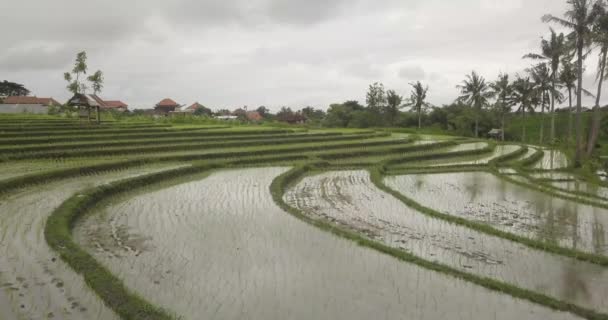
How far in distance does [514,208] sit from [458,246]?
3675mm

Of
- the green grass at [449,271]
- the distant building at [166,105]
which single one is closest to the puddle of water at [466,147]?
the green grass at [449,271]

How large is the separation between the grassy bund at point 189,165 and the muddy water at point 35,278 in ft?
0.38

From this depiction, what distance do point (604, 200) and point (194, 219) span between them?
952 cm

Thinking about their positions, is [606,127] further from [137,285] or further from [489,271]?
[137,285]

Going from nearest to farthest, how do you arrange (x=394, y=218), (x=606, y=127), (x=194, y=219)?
(x=194, y=219)
(x=394, y=218)
(x=606, y=127)

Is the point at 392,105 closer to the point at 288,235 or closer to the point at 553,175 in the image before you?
the point at 553,175

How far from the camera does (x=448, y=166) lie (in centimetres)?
1574

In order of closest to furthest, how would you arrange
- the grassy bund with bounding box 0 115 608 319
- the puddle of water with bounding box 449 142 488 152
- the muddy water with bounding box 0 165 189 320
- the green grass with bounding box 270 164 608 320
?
the muddy water with bounding box 0 165 189 320, the green grass with bounding box 270 164 608 320, the grassy bund with bounding box 0 115 608 319, the puddle of water with bounding box 449 142 488 152

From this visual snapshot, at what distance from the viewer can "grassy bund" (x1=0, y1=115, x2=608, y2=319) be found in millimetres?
4672

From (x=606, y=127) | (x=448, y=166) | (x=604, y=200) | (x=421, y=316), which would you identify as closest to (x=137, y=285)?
(x=421, y=316)

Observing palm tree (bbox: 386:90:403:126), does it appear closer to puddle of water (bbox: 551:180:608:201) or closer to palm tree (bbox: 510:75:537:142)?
palm tree (bbox: 510:75:537:142)

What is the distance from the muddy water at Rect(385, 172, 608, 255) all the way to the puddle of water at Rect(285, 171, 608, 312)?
2.99 feet

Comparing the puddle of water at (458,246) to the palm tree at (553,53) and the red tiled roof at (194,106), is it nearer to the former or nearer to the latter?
the palm tree at (553,53)

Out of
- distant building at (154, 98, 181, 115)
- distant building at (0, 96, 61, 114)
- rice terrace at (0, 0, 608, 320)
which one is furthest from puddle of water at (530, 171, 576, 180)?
distant building at (154, 98, 181, 115)
